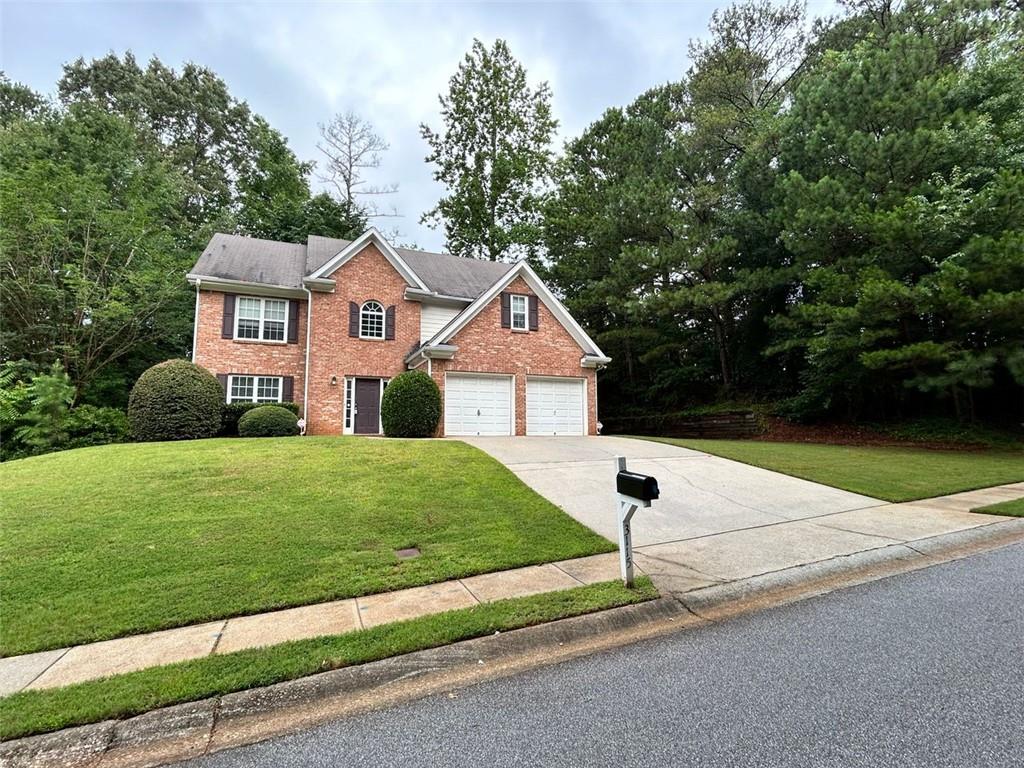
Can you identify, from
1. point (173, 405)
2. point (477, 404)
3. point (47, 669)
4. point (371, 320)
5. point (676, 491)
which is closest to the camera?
point (47, 669)

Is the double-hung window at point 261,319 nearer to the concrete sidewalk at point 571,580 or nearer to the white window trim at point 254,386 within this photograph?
the white window trim at point 254,386

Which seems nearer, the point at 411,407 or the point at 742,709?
the point at 742,709

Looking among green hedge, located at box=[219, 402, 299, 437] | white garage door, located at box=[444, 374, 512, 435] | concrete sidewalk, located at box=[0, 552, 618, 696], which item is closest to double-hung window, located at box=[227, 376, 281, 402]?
green hedge, located at box=[219, 402, 299, 437]

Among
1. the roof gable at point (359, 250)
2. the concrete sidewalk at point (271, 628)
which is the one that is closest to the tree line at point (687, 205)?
the roof gable at point (359, 250)

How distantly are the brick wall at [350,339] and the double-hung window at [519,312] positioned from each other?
12.2ft

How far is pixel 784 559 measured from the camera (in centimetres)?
481

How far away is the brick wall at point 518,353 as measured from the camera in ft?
49.8

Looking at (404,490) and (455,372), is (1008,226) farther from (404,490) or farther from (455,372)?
(404,490)

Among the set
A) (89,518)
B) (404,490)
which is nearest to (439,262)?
(404,490)

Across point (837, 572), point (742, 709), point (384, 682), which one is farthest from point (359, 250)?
point (742, 709)

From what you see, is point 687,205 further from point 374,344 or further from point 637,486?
point 637,486

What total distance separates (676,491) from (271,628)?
20.7 feet

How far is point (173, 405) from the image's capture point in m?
12.6

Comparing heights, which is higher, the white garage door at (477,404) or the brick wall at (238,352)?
the brick wall at (238,352)
